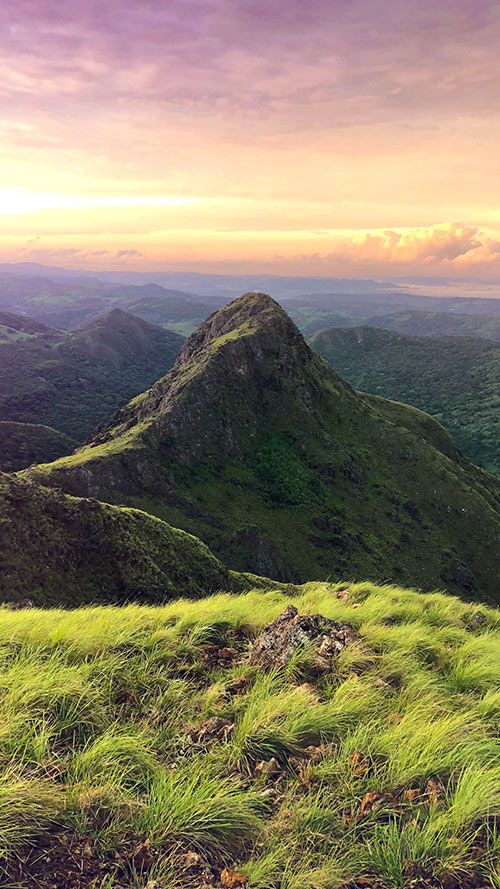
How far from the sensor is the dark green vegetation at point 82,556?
18.1 m

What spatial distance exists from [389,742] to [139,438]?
6366 centimetres

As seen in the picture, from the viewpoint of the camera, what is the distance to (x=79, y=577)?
62.4 ft

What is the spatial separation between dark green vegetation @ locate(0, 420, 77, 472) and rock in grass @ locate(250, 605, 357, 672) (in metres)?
108

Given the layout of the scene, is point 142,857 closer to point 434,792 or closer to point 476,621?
point 434,792

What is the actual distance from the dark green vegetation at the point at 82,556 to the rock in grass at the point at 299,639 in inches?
525

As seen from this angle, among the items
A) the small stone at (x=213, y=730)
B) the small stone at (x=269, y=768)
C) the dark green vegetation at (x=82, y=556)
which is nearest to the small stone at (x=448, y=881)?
the small stone at (x=269, y=768)

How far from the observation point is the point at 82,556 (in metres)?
19.9

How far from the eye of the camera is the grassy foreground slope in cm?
323

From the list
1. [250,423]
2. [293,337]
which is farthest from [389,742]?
[293,337]

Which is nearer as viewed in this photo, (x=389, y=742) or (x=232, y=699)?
(x=389, y=742)

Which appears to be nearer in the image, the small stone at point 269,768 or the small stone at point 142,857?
the small stone at point 142,857

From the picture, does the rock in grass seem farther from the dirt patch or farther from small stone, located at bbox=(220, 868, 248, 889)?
the dirt patch

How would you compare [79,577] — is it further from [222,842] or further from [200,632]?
[222,842]

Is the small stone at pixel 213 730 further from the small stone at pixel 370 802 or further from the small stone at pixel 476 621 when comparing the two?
the small stone at pixel 476 621
